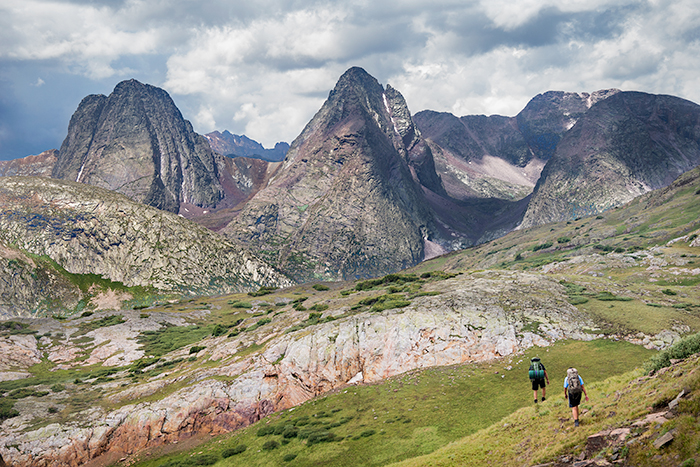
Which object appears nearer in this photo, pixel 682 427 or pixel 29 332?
pixel 682 427

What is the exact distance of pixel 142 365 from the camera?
2581 inches

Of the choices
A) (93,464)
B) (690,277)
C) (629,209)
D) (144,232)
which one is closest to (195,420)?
(93,464)

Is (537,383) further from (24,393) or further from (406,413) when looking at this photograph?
(24,393)

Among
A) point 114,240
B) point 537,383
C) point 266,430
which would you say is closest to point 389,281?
point 266,430

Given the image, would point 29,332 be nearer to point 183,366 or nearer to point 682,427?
point 183,366

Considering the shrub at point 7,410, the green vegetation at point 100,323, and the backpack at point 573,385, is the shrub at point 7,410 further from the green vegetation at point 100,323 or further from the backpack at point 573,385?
the backpack at point 573,385

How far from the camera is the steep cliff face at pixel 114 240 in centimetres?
15538

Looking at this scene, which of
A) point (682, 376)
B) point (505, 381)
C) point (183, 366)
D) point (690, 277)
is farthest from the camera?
point (690, 277)

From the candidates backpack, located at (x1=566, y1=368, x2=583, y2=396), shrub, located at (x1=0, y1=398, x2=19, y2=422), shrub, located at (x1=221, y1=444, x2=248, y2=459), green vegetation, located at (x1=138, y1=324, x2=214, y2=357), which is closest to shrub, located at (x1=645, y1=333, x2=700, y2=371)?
backpack, located at (x1=566, y1=368, x2=583, y2=396)

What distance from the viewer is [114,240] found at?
16925 cm

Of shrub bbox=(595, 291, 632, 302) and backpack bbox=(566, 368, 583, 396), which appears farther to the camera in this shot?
shrub bbox=(595, 291, 632, 302)

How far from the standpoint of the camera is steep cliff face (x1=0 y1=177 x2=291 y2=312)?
155375mm

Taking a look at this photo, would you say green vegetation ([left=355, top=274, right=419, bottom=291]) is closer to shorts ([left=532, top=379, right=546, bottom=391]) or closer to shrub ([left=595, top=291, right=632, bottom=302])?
shrub ([left=595, top=291, right=632, bottom=302])

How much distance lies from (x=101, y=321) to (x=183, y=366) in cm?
5888
